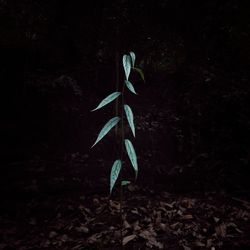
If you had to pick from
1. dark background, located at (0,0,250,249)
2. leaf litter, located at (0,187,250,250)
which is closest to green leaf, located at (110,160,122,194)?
leaf litter, located at (0,187,250,250)

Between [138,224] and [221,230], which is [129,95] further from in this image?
[221,230]

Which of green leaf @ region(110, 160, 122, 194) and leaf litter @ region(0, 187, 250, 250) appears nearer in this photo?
green leaf @ region(110, 160, 122, 194)

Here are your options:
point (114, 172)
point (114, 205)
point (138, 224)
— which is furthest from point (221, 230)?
point (114, 172)

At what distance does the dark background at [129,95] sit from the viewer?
3.16 m

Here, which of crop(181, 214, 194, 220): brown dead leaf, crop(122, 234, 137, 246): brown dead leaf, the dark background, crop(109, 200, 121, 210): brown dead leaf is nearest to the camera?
crop(122, 234, 137, 246): brown dead leaf

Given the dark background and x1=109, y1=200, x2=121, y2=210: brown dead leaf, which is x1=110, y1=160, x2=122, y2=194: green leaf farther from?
the dark background

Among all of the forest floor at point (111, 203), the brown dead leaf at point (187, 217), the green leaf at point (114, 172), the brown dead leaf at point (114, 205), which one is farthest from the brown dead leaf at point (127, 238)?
the green leaf at point (114, 172)

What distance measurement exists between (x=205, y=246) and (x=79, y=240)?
0.97 m

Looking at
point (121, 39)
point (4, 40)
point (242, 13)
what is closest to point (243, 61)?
point (242, 13)

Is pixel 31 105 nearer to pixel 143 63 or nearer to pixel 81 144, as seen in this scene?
pixel 81 144

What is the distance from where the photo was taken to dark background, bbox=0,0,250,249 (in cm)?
316

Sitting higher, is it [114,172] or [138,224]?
[114,172]

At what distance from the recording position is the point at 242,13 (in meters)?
4.56

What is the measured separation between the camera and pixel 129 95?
14.4ft
